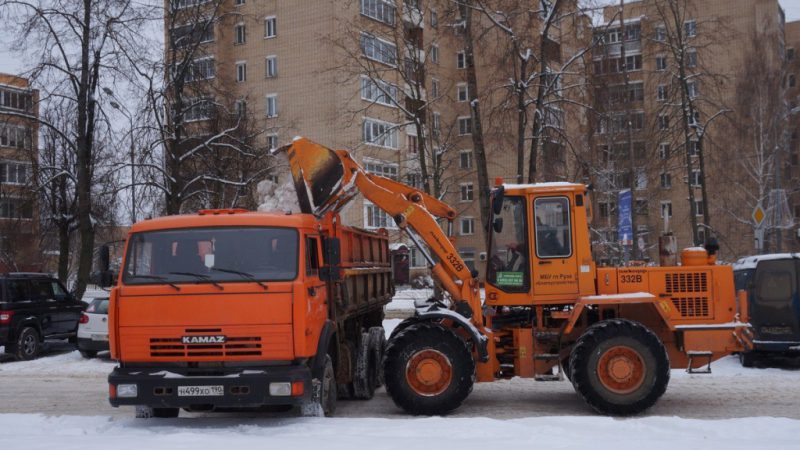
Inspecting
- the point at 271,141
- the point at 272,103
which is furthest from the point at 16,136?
the point at 272,103

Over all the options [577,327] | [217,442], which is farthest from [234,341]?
[577,327]

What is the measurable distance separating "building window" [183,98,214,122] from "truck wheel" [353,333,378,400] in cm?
1454

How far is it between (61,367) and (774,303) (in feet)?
46.4

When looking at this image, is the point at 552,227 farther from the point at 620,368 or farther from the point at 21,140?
the point at 21,140

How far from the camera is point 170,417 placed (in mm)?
10359

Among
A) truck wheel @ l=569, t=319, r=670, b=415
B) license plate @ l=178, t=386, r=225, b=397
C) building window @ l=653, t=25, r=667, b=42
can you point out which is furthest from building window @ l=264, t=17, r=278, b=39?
license plate @ l=178, t=386, r=225, b=397

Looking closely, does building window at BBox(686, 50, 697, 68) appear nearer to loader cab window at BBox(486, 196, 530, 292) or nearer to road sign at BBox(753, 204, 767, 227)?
road sign at BBox(753, 204, 767, 227)

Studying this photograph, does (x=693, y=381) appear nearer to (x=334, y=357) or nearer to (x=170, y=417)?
(x=334, y=357)

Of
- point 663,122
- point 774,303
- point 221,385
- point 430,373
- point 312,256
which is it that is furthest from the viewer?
point 663,122

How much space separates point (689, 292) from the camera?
1084cm

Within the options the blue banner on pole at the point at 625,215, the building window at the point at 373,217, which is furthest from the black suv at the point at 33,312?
the building window at the point at 373,217

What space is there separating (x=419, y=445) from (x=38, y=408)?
678 centimetres

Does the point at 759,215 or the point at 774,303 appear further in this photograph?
the point at 759,215

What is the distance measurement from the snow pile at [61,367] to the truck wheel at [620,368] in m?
10.1
